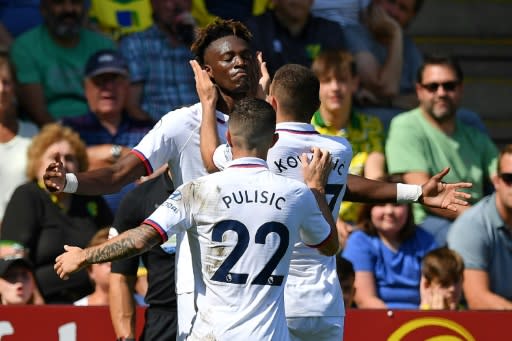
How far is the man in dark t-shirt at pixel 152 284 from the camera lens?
21.6ft

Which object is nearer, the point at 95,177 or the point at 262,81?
the point at 95,177

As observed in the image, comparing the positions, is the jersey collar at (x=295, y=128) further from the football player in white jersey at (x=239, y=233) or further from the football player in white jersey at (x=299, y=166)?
the football player in white jersey at (x=239, y=233)

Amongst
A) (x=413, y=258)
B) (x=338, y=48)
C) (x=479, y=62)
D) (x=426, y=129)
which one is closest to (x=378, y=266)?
(x=413, y=258)

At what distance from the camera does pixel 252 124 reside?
5.31 meters

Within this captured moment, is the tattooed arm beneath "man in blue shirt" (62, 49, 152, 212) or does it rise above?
beneath

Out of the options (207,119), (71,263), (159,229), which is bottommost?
(71,263)

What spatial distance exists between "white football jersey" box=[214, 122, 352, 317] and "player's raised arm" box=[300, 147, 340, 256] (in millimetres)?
119

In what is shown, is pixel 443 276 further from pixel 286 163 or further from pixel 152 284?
pixel 286 163

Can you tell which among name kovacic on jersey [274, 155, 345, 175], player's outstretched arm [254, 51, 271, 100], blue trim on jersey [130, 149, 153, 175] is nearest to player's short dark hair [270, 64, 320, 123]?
name kovacic on jersey [274, 155, 345, 175]

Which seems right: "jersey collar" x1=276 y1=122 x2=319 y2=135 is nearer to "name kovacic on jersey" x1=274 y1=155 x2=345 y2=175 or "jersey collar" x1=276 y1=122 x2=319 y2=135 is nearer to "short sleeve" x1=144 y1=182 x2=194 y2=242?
"name kovacic on jersey" x1=274 y1=155 x2=345 y2=175

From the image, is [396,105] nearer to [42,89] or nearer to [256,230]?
[42,89]

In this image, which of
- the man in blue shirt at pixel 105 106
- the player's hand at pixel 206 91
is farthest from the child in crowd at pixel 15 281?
the player's hand at pixel 206 91

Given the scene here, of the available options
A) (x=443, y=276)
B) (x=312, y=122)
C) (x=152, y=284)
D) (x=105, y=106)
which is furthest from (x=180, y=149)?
(x=105, y=106)

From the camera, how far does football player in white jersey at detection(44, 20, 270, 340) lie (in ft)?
19.5
